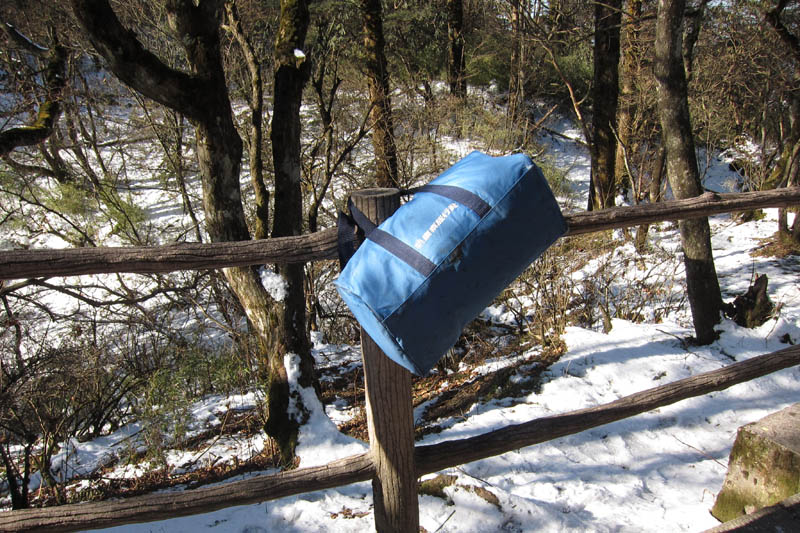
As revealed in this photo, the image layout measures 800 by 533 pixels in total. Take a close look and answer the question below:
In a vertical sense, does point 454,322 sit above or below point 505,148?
below

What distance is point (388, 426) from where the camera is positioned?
1752 millimetres

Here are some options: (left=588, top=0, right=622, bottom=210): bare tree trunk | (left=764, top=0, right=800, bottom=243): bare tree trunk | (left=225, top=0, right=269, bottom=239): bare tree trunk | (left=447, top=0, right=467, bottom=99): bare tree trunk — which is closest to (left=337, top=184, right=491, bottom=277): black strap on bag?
(left=225, top=0, right=269, bottom=239): bare tree trunk

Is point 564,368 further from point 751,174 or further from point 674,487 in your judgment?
point 751,174

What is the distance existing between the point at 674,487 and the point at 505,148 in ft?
21.0

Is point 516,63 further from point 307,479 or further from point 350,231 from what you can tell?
point 307,479

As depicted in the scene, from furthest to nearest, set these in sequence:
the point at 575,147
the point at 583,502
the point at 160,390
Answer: the point at 575,147, the point at 160,390, the point at 583,502

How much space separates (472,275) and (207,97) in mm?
3076

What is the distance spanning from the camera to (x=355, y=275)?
4.33 feet

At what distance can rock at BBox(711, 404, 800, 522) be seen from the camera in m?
2.09

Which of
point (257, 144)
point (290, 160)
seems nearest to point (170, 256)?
point (290, 160)

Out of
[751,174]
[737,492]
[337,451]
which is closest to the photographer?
[737,492]

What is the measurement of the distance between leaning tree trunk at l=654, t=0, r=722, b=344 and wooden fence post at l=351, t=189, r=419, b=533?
308 cm

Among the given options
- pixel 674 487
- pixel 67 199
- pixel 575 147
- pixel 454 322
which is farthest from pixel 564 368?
pixel 575 147

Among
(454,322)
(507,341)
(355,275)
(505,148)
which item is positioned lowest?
(507,341)
